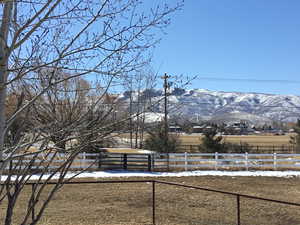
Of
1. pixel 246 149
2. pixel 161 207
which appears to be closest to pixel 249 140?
pixel 246 149

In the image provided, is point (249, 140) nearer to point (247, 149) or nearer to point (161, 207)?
point (247, 149)

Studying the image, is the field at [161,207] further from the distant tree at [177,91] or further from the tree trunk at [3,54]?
the tree trunk at [3,54]

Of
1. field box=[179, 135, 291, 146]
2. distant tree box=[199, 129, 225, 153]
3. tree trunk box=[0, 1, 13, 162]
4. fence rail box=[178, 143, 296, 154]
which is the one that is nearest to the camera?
tree trunk box=[0, 1, 13, 162]

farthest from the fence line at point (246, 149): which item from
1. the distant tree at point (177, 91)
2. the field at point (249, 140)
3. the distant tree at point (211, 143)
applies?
the distant tree at point (177, 91)

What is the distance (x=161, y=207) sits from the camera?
1062cm

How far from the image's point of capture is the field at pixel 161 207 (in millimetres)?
9000

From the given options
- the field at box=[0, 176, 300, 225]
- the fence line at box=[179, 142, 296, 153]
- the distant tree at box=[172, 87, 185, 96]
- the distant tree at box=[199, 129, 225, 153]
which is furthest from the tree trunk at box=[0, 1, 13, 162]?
the fence line at box=[179, 142, 296, 153]

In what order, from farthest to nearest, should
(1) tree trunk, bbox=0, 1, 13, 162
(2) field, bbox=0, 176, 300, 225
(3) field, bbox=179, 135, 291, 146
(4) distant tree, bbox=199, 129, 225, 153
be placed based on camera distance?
(3) field, bbox=179, 135, 291, 146 → (4) distant tree, bbox=199, 129, 225, 153 → (2) field, bbox=0, 176, 300, 225 → (1) tree trunk, bbox=0, 1, 13, 162

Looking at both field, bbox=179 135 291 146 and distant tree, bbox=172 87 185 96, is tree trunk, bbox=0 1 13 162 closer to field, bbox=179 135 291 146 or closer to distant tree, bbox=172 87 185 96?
distant tree, bbox=172 87 185 96

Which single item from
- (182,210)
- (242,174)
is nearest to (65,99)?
(182,210)

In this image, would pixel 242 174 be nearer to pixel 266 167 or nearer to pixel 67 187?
pixel 266 167

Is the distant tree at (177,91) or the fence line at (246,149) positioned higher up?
the distant tree at (177,91)

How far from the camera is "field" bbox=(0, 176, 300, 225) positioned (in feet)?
29.5

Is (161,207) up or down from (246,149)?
down
